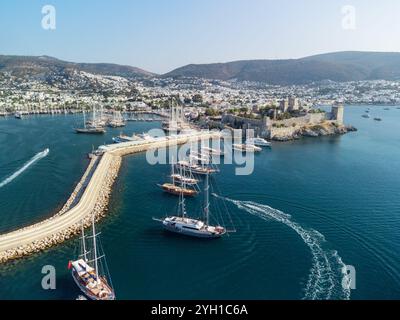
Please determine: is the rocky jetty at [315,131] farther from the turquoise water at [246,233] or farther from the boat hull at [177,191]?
the boat hull at [177,191]

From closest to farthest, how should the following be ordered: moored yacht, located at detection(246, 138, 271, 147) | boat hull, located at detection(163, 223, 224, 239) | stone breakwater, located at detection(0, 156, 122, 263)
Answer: stone breakwater, located at detection(0, 156, 122, 263) → boat hull, located at detection(163, 223, 224, 239) → moored yacht, located at detection(246, 138, 271, 147)

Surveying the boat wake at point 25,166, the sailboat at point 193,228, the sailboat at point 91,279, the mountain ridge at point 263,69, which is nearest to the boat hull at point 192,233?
the sailboat at point 193,228

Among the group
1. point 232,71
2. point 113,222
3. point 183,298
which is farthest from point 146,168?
point 232,71

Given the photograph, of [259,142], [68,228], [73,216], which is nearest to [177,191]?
[73,216]

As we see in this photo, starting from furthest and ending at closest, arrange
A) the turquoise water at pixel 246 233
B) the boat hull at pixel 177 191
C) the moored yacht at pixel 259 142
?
the moored yacht at pixel 259 142 < the boat hull at pixel 177 191 < the turquoise water at pixel 246 233

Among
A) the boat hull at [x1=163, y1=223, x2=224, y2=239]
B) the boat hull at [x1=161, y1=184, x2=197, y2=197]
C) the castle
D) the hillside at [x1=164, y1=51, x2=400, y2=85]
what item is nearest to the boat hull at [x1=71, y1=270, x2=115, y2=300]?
the boat hull at [x1=163, y1=223, x2=224, y2=239]

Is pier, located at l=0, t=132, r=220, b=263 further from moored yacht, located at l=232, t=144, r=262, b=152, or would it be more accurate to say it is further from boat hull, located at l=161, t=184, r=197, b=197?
moored yacht, located at l=232, t=144, r=262, b=152

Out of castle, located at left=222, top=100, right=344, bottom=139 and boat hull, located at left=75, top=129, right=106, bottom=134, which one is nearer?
castle, located at left=222, top=100, right=344, bottom=139
